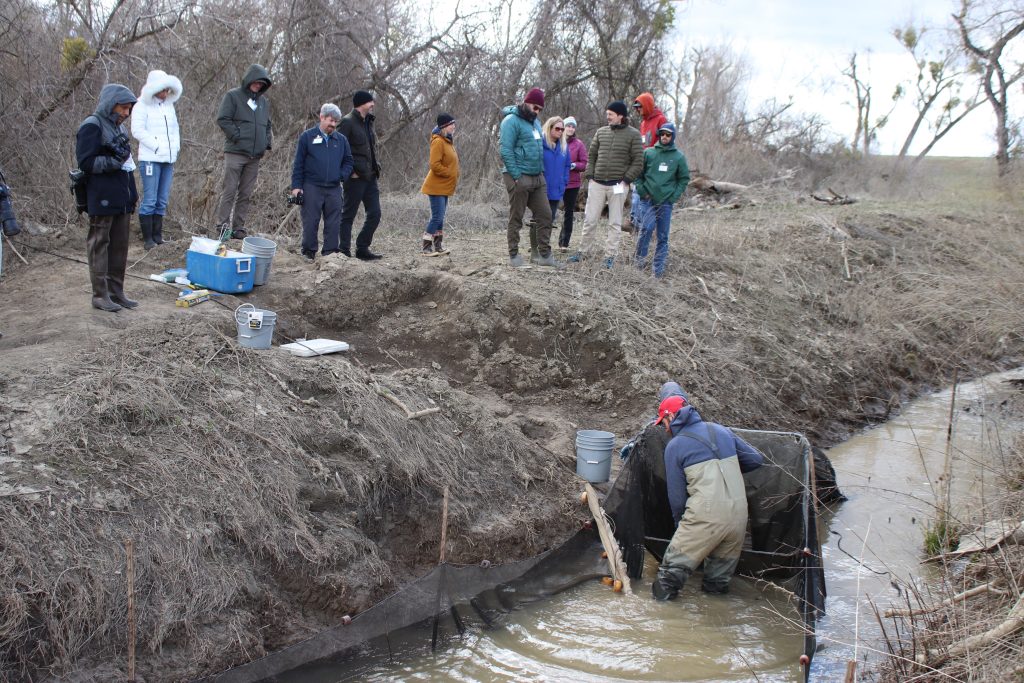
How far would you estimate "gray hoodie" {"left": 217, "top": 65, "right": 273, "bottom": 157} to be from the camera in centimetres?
909

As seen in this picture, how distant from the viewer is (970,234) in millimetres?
15781

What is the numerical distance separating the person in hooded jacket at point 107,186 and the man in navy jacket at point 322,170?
185 cm

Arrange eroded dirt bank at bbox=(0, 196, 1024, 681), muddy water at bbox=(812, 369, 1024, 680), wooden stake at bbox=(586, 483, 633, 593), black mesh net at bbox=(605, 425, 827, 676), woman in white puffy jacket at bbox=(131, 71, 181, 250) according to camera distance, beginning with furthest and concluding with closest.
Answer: woman in white puffy jacket at bbox=(131, 71, 181, 250)
black mesh net at bbox=(605, 425, 827, 676)
wooden stake at bbox=(586, 483, 633, 593)
muddy water at bbox=(812, 369, 1024, 680)
eroded dirt bank at bbox=(0, 196, 1024, 681)

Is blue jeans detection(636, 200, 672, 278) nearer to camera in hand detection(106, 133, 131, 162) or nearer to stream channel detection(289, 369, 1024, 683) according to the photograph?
stream channel detection(289, 369, 1024, 683)

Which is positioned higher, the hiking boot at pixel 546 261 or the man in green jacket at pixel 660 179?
the man in green jacket at pixel 660 179

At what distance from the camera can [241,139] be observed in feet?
30.1

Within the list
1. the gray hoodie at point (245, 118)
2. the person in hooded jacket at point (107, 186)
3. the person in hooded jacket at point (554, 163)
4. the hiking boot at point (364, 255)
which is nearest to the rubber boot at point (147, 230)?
the gray hoodie at point (245, 118)

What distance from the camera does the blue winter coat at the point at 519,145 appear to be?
9.11 metres

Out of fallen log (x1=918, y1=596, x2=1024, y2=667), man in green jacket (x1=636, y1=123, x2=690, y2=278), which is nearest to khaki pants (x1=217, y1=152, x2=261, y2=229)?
man in green jacket (x1=636, y1=123, x2=690, y2=278)

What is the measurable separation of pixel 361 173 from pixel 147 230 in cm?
220

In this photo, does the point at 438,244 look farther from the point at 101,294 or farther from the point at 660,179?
the point at 101,294

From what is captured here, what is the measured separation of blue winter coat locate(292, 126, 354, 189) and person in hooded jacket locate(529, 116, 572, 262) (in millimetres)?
2250

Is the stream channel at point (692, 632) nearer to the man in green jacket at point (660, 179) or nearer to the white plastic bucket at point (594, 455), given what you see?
the white plastic bucket at point (594, 455)

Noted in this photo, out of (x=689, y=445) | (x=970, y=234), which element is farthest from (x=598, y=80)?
(x=689, y=445)
